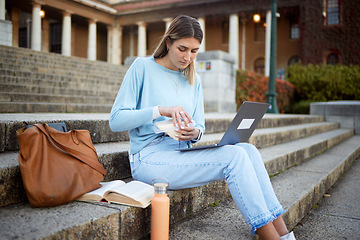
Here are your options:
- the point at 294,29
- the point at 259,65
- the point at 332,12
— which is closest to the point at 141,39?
the point at 259,65

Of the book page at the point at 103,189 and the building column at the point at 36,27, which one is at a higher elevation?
the building column at the point at 36,27

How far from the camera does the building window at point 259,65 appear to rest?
2694 centimetres

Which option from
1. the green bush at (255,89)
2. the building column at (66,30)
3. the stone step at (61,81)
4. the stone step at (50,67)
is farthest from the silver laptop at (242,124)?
the building column at (66,30)

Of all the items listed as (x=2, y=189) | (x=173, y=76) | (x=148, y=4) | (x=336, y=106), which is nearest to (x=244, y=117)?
(x=173, y=76)

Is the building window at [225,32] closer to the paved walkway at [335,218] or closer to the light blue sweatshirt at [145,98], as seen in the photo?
the paved walkway at [335,218]

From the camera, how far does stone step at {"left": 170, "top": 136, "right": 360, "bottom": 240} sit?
223 centimetres

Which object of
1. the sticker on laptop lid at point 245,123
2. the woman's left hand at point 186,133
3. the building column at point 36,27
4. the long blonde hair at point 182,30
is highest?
the building column at point 36,27

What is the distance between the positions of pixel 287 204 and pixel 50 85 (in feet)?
19.1

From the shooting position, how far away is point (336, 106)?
34.2 ft

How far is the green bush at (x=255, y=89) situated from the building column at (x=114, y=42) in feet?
60.0

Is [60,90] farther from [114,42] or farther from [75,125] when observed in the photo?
[114,42]

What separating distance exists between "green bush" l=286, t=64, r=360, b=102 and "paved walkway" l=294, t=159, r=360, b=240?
501 inches

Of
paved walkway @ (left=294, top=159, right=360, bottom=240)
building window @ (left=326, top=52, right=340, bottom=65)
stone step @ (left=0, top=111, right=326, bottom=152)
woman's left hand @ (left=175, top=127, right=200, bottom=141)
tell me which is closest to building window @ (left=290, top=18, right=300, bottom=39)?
building window @ (left=326, top=52, right=340, bottom=65)

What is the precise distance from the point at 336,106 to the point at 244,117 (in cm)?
933
